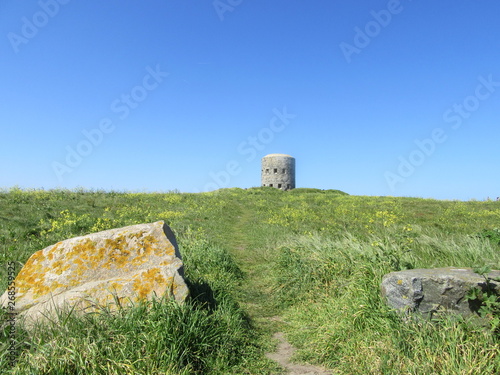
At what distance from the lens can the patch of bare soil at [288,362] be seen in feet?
14.0

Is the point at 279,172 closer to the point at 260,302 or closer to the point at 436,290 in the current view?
the point at 260,302

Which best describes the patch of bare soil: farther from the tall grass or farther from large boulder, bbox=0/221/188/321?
large boulder, bbox=0/221/188/321

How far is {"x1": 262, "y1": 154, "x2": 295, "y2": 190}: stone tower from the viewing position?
6444 centimetres

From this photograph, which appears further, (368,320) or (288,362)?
(368,320)

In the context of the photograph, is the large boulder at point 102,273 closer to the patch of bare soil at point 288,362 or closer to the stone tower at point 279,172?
the patch of bare soil at point 288,362

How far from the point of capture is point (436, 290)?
4.12 m

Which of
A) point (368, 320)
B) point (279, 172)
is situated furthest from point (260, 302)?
point (279, 172)

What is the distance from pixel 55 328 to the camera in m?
3.86

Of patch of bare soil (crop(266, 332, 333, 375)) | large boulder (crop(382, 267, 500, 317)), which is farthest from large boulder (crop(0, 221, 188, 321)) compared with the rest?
large boulder (crop(382, 267, 500, 317))

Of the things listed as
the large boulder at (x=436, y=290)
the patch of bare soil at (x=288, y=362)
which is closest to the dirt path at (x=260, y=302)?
the patch of bare soil at (x=288, y=362)

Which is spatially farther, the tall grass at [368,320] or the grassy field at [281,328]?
the tall grass at [368,320]

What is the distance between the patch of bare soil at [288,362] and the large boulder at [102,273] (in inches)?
69.5

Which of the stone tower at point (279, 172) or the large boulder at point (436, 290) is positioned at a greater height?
the stone tower at point (279, 172)

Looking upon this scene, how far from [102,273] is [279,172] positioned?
60504mm
